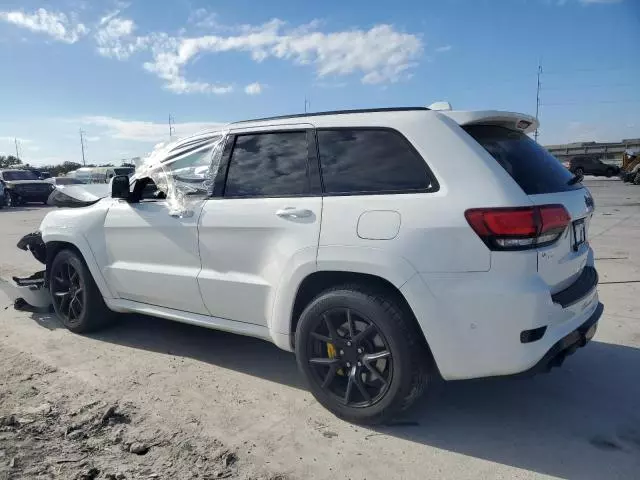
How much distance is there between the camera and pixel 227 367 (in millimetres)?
4078

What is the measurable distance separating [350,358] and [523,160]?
1.56 m

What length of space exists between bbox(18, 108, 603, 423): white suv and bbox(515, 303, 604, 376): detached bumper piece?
12mm

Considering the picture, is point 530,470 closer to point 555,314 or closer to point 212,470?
point 555,314

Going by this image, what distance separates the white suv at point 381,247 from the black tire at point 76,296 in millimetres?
1035

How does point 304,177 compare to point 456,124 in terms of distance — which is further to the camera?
point 304,177

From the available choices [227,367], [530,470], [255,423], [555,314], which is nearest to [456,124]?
[555,314]

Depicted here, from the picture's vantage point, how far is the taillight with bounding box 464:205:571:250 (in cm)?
263

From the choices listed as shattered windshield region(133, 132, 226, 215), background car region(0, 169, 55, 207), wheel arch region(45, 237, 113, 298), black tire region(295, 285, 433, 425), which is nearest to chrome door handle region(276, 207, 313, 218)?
black tire region(295, 285, 433, 425)

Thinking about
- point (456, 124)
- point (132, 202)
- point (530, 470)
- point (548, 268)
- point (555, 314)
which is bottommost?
point (530, 470)

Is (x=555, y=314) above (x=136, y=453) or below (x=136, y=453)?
above

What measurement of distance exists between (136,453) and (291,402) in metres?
1.03

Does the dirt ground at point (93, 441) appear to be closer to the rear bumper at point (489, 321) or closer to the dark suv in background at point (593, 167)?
the rear bumper at point (489, 321)

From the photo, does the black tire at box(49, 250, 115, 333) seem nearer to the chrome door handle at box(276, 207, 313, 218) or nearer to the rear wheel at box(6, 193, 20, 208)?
the chrome door handle at box(276, 207, 313, 218)

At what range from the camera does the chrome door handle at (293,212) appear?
126 inches
